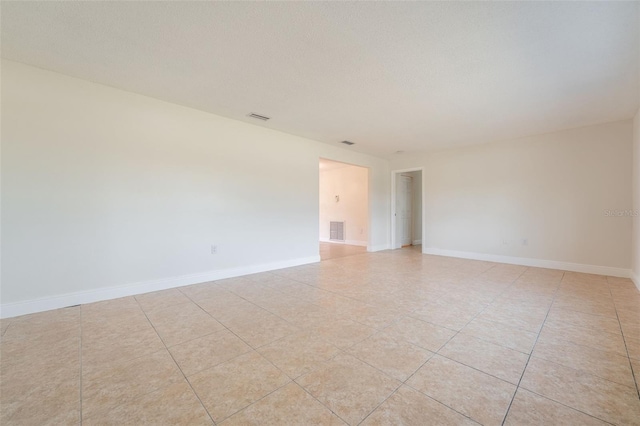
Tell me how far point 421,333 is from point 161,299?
9.14ft

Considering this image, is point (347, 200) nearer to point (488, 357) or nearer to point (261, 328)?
point (261, 328)

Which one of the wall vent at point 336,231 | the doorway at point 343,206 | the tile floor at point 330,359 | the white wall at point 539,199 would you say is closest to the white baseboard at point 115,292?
the tile floor at point 330,359

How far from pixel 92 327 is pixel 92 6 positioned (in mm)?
2529

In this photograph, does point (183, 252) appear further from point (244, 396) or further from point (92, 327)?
point (244, 396)

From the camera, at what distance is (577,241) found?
4129 millimetres

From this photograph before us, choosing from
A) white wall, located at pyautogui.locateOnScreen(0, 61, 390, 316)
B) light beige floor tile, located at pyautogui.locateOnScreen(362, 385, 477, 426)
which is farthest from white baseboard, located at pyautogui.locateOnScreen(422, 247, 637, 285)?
light beige floor tile, located at pyautogui.locateOnScreen(362, 385, 477, 426)

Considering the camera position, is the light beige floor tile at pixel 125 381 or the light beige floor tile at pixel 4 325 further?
the light beige floor tile at pixel 4 325

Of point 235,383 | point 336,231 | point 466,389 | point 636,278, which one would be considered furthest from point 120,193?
point 636,278

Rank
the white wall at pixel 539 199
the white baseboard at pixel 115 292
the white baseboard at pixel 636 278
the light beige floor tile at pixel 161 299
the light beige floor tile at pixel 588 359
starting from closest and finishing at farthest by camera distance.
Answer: the light beige floor tile at pixel 588 359 → the white baseboard at pixel 115 292 → the light beige floor tile at pixel 161 299 → the white baseboard at pixel 636 278 → the white wall at pixel 539 199

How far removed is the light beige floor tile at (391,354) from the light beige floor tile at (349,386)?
0.07m

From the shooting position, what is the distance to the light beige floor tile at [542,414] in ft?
3.90

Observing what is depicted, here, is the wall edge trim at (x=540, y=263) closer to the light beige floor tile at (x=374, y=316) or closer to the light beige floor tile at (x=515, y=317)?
the light beige floor tile at (x=515, y=317)

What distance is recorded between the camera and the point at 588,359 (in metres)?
1.70

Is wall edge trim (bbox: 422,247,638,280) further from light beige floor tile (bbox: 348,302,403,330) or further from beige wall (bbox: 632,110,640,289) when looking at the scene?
light beige floor tile (bbox: 348,302,403,330)
